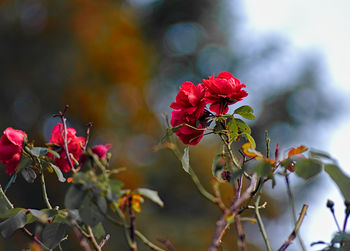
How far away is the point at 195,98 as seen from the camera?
759mm

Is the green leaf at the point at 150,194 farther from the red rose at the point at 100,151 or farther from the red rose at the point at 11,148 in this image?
the red rose at the point at 11,148

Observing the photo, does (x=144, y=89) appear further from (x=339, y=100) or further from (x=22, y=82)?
(x=339, y=100)

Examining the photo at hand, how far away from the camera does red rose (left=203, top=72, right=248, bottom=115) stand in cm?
76

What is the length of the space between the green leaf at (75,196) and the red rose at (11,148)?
208mm

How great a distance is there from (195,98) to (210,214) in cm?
896

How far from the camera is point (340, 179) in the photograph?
0.58 meters

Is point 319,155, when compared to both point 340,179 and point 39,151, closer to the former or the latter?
point 340,179

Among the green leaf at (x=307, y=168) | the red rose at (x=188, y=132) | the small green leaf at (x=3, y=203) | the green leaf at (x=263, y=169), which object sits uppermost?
the red rose at (x=188, y=132)

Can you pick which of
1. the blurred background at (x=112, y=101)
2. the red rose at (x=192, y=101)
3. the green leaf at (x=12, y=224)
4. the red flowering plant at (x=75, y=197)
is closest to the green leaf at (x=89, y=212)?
the red flowering plant at (x=75, y=197)

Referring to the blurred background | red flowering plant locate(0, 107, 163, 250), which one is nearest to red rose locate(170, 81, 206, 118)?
red flowering plant locate(0, 107, 163, 250)

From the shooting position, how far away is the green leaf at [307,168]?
584 millimetres

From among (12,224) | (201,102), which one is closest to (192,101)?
(201,102)

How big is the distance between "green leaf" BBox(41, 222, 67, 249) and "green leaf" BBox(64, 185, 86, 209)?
Answer: 11cm

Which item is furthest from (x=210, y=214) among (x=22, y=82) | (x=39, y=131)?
(x=22, y=82)
